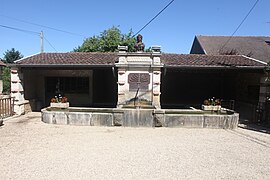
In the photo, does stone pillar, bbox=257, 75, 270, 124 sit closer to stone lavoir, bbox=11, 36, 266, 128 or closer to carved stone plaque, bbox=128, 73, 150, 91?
stone lavoir, bbox=11, 36, 266, 128

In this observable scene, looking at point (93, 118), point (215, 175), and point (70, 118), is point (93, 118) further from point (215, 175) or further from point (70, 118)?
point (215, 175)

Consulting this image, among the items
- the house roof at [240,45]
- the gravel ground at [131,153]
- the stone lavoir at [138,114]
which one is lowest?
the gravel ground at [131,153]

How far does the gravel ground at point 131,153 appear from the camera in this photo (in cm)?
394

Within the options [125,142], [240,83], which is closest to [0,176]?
[125,142]

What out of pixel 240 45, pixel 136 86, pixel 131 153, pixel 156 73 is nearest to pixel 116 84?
pixel 136 86

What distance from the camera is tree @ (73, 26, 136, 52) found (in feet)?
81.5

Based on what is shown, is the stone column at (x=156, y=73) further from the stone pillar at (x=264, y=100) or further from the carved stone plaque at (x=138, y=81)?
the stone pillar at (x=264, y=100)

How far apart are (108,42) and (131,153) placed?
21220 mm

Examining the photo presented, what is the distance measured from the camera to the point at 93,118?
8312 millimetres

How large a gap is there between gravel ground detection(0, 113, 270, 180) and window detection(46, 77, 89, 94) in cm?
623

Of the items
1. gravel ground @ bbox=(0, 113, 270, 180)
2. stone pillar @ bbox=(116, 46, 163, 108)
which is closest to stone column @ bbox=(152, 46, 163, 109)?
stone pillar @ bbox=(116, 46, 163, 108)

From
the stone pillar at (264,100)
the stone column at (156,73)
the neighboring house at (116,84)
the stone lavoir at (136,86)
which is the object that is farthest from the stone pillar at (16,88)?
the stone pillar at (264,100)

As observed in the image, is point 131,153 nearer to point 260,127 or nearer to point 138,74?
point 138,74

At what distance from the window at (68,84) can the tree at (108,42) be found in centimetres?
1171
